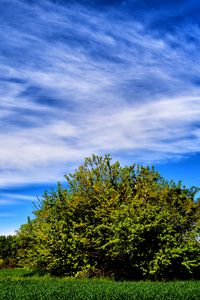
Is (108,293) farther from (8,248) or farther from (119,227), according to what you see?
(8,248)

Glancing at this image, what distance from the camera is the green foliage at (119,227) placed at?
92.8ft

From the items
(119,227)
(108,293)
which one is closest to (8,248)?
(119,227)

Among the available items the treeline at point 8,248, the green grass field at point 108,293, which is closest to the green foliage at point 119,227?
the green grass field at point 108,293

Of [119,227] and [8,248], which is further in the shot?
[8,248]

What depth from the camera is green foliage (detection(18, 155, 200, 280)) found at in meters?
28.3

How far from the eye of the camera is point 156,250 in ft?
93.8

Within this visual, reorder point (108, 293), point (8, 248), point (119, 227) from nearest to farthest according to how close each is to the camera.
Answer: point (108, 293), point (119, 227), point (8, 248)

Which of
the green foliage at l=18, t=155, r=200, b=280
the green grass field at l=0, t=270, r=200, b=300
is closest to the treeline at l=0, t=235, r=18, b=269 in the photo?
the green foliage at l=18, t=155, r=200, b=280

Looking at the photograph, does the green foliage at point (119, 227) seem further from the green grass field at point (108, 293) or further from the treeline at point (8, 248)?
the treeline at point (8, 248)

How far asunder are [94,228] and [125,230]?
9.26 feet

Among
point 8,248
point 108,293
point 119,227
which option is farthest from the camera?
point 8,248

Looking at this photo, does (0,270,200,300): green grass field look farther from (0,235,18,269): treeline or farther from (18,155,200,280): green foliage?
(0,235,18,269): treeline

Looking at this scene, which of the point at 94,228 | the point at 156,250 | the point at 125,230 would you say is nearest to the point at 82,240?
the point at 94,228

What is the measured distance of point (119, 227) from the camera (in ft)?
91.2
